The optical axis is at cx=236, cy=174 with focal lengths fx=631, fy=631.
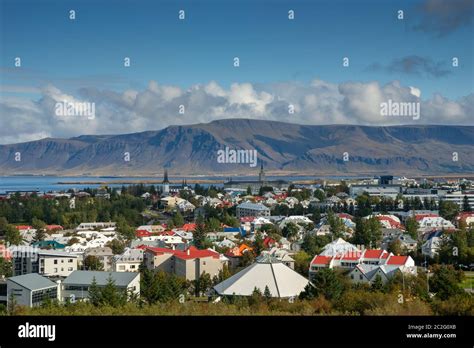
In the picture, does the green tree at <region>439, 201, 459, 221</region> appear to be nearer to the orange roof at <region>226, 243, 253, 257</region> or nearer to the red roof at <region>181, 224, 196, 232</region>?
the red roof at <region>181, 224, 196, 232</region>

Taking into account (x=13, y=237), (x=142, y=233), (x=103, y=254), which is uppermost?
(x=13, y=237)

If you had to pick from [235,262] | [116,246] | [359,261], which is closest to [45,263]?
[116,246]

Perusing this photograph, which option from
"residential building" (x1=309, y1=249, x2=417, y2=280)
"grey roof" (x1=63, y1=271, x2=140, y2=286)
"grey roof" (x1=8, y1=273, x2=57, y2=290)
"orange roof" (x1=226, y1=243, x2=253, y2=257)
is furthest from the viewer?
"orange roof" (x1=226, y1=243, x2=253, y2=257)

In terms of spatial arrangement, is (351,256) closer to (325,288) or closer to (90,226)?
(325,288)

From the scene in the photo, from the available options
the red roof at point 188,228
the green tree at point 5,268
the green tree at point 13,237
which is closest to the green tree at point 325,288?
the green tree at point 5,268

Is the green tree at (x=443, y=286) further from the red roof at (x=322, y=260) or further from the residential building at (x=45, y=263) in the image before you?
the residential building at (x=45, y=263)

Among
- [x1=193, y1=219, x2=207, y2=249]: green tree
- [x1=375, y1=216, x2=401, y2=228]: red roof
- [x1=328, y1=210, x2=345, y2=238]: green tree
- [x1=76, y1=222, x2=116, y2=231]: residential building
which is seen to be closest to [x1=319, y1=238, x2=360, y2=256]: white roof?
[x1=328, y1=210, x2=345, y2=238]: green tree
